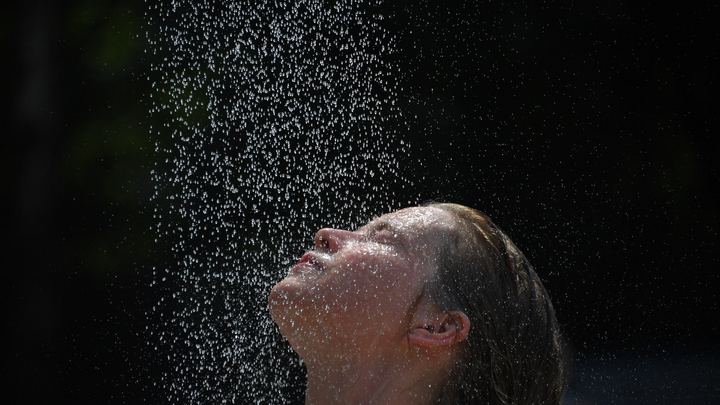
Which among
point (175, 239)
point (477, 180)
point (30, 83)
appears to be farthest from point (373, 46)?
point (30, 83)

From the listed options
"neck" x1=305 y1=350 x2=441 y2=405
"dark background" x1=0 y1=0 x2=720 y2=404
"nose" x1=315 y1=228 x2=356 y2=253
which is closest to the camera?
"neck" x1=305 y1=350 x2=441 y2=405

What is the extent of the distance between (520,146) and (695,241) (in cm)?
120

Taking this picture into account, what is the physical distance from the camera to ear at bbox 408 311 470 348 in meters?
2.16

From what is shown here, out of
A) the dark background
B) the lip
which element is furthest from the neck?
the dark background

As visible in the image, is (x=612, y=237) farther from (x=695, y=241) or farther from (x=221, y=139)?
(x=221, y=139)

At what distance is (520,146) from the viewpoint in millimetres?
4609

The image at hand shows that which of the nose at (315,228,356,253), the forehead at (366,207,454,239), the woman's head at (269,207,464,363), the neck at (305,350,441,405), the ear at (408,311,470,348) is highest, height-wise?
the forehead at (366,207,454,239)

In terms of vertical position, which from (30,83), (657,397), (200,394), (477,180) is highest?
(30,83)

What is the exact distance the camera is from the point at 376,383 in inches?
84.2

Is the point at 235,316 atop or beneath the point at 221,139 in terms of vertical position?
beneath

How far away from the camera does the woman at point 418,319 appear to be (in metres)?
2.15

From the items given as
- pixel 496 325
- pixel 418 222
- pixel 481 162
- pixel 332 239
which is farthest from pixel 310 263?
pixel 481 162

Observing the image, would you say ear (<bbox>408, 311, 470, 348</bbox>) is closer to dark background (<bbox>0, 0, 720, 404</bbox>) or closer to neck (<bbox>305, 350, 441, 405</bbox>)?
neck (<bbox>305, 350, 441, 405</bbox>)

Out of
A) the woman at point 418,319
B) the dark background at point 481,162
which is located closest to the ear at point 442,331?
the woman at point 418,319
